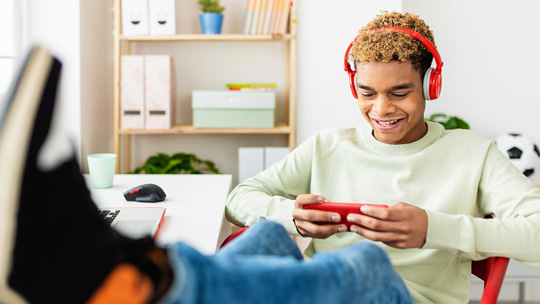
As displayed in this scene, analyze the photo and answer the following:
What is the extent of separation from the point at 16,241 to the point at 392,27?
955 millimetres

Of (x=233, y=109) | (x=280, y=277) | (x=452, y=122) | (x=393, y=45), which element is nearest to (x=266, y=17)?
(x=233, y=109)

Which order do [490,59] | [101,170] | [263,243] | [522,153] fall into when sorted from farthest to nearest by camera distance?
[490,59] < [522,153] < [101,170] < [263,243]

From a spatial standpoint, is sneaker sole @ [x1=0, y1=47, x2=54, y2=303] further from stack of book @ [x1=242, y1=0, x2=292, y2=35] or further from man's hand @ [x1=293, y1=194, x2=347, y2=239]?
stack of book @ [x1=242, y1=0, x2=292, y2=35]

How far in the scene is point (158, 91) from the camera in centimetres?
250

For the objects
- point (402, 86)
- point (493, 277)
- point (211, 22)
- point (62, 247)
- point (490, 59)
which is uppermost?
point (211, 22)

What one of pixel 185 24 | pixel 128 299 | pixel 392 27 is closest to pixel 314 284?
pixel 128 299

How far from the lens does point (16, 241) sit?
1.28ft

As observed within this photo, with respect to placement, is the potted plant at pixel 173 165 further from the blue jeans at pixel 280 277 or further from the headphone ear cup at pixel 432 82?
the blue jeans at pixel 280 277

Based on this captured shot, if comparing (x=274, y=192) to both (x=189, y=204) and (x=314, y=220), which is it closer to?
(x=189, y=204)

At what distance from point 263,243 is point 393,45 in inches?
25.4

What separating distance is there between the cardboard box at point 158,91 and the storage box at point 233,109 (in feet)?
0.43

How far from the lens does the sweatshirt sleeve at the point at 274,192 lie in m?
1.15

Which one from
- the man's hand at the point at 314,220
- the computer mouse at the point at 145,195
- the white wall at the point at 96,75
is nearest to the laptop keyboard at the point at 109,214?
the computer mouse at the point at 145,195

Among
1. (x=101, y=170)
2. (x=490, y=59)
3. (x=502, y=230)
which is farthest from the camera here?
(x=490, y=59)
